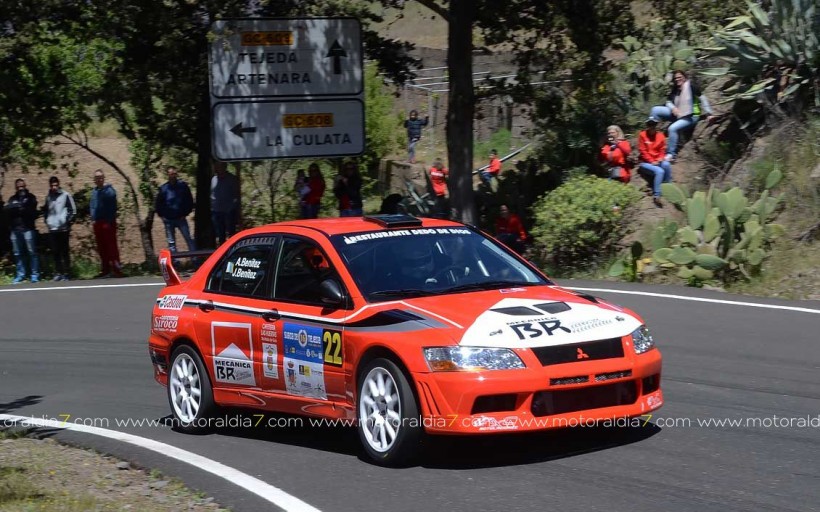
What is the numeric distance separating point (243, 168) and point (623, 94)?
12.5m

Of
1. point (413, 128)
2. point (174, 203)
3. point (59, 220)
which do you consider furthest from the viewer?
point (413, 128)

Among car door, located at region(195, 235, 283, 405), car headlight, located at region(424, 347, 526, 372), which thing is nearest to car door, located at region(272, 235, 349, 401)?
car door, located at region(195, 235, 283, 405)

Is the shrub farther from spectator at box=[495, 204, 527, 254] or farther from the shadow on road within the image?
the shadow on road

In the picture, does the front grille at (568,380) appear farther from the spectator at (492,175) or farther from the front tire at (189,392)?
the spectator at (492,175)

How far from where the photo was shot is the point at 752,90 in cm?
1780

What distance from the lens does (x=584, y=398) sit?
687cm

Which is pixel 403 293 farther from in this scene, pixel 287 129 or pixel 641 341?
pixel 287 129

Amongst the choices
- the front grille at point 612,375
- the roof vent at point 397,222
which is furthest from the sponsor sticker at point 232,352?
the front grille at point 612,375

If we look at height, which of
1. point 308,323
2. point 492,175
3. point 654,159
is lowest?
point 308,323

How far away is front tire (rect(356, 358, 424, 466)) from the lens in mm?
6855

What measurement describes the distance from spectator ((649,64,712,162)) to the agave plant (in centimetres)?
38

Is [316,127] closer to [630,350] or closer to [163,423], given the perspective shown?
[163,423]

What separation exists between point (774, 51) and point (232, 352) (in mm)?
11773

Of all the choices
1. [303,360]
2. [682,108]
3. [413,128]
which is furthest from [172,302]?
[413,128]
